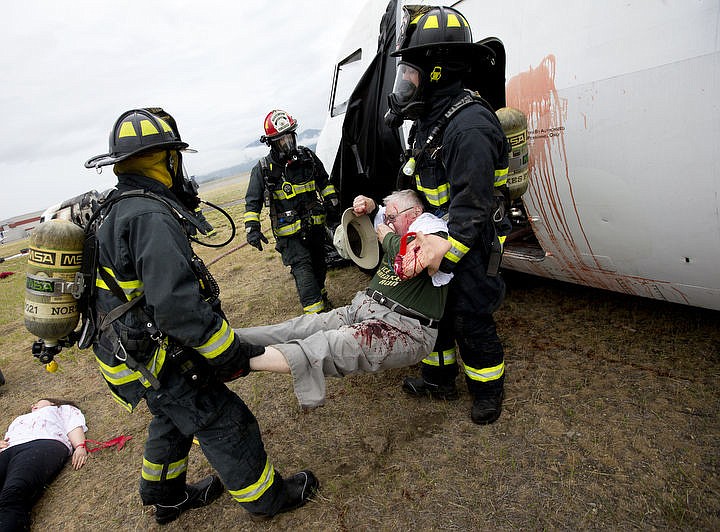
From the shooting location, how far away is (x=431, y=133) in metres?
2.52

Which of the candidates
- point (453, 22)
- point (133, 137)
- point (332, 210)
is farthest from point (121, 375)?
point (332, 210)

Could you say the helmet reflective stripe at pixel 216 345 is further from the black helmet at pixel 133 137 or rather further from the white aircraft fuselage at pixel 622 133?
the white aircraft fuselage at pixel 622 133

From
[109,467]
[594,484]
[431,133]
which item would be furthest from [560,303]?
[109,467]

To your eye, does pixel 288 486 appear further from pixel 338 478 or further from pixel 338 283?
pixel 338 283

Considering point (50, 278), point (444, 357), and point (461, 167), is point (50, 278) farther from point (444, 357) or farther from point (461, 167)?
point (444, 357)

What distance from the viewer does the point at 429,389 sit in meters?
3.23

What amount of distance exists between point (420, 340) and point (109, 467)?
9.20ft

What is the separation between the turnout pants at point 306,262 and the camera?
4.64 meters

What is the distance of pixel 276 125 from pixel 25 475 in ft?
12.2

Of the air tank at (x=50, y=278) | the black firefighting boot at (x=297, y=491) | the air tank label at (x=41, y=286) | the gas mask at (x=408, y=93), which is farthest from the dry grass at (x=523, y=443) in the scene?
the gas mask at (x=408, y=93)

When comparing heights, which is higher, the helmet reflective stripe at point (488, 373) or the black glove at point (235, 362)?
the black glove at point (235, 362)

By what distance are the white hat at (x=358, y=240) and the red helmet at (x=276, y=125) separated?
176cm

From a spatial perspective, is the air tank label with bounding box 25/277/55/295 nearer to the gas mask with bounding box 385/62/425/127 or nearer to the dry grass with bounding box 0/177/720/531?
the dry grass with bounding box 0/177/720/531

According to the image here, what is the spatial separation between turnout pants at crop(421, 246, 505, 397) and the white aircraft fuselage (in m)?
0.71
